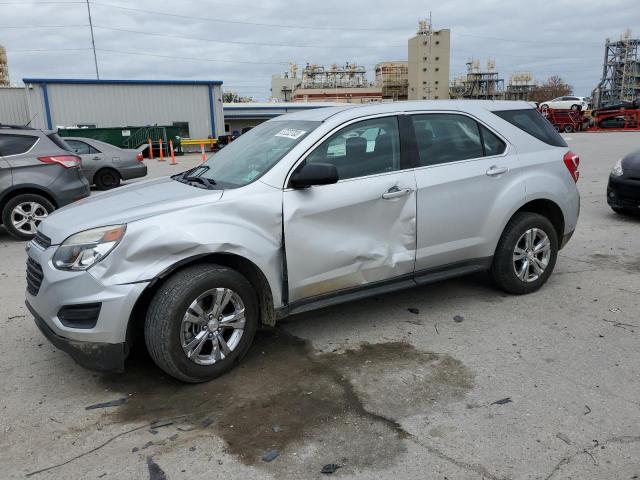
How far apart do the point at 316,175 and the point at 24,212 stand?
19.6 ft

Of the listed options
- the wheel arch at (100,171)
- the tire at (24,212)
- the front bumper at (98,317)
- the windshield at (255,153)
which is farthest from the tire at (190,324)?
the wheel arch at (100,171)

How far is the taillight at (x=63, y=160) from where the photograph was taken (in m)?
7.74

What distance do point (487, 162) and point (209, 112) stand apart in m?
31.1

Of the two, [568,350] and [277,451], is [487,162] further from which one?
[277,451]

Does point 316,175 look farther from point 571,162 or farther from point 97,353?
point 571,162

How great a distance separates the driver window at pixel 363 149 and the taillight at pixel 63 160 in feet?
18.0

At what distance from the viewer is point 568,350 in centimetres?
380

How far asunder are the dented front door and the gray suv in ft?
18.3

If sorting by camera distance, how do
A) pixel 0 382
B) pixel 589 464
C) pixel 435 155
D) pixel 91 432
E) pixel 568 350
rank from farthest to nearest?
1. pixel 435 155
2. pixel 568 350
3. pixel 0 382
4. pixel 91 432
5. pixel 589 464

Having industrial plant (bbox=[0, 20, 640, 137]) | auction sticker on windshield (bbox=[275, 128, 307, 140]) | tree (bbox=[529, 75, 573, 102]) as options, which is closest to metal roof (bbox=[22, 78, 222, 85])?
industrial plant (bbox=[0, 20, 640, 137])

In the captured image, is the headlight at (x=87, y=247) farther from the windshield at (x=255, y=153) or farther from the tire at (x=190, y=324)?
the windshield at (x=255, y=153)

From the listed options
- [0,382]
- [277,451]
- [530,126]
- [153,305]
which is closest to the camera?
[277,451]

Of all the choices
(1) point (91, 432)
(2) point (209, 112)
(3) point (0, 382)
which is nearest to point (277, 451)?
(1) point (91, 432)

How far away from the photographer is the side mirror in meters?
3.52
